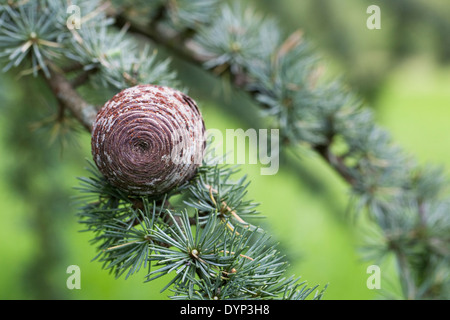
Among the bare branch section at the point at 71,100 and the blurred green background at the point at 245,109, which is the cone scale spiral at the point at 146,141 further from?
the blurred green background at the point at 245,109

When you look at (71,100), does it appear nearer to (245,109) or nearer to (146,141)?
(146,141)

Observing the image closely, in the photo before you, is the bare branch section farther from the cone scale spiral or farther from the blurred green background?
the blurred green background

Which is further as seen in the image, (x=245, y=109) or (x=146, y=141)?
(x=245, y=109)

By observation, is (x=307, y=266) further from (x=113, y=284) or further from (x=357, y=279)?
(x=113, y=284)

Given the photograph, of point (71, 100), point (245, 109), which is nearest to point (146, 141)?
point (71, 100)

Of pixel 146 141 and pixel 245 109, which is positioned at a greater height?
pixel 245 109

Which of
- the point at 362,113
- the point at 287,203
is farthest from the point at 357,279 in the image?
the point at 362,113
